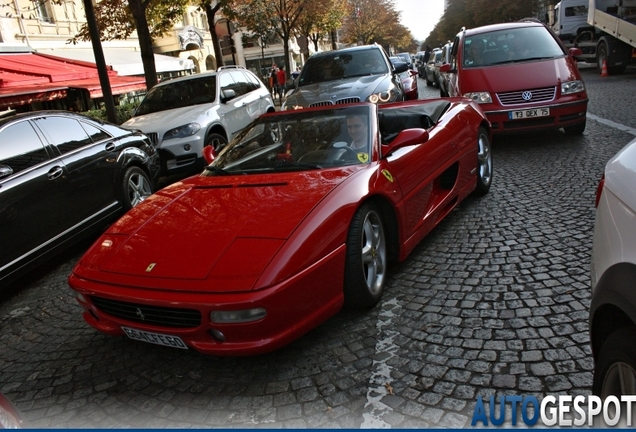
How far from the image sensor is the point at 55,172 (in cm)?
505

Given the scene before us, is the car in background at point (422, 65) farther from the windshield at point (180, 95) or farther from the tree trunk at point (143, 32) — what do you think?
the windshield at point (180, 95)

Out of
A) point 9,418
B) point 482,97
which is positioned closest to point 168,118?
point 482,97

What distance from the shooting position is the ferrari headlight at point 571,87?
772cm

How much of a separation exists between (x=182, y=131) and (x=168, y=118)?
1.82 feet

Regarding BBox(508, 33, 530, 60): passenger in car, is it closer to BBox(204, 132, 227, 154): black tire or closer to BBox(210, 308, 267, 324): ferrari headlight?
BBox(204, 132, 227, 154): black tire

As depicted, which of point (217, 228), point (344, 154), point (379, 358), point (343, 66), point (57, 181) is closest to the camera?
point (379, 358)

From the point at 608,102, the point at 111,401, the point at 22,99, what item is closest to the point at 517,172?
the point at 111,401

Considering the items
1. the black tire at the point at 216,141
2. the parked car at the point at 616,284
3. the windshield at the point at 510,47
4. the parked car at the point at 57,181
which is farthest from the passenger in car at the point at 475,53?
the parked car at the point at 616,284

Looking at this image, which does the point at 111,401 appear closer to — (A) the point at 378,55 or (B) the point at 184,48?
(A) the point at 378,55

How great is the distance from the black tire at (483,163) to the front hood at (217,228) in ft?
8.15

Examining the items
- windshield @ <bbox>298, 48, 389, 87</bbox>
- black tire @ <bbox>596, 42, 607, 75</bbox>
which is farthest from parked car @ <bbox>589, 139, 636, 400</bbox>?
black tire @ <bbox>596, 42, 607, 75</bbox>

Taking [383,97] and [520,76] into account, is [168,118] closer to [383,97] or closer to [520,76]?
[383,97]

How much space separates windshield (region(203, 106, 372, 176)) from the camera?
12.9 feet

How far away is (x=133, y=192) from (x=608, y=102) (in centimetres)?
1017
